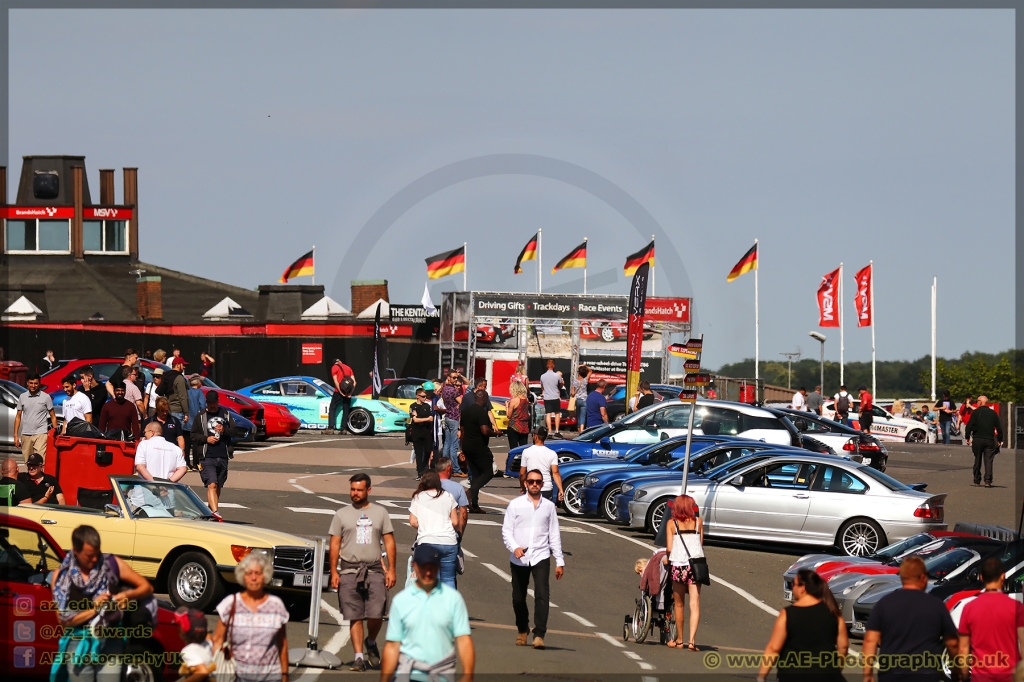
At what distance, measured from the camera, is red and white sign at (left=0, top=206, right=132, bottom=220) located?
232ft

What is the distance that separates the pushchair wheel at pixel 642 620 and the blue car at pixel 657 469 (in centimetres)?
665

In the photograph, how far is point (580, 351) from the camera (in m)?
40.9

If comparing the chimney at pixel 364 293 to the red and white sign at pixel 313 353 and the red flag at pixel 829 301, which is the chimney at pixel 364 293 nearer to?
the red and white sign at pixel 313 353

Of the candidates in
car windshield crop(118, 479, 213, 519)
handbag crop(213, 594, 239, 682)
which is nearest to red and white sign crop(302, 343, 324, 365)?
car windshield crop(118, 479, 213, 519)

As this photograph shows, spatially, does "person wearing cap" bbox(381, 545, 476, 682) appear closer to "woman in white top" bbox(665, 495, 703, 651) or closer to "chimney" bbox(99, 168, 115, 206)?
"woman in white top" bbox(665, 495, 703, 651)

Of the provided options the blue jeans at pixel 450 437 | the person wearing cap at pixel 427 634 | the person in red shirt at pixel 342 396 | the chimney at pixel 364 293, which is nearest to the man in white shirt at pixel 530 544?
the person wearing cap at pixel 427 634

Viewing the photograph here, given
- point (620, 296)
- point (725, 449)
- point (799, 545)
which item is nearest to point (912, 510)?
point (799, 545)

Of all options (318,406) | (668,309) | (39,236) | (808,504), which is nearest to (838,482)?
(808,504)

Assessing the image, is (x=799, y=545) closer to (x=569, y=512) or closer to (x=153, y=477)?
(x=569, y=512)

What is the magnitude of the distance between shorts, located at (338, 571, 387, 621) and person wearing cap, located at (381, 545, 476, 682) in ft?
9.23

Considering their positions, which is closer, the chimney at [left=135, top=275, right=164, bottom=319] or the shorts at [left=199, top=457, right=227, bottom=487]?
the shorts at [left=199, top=457, right=227, bottom=487]

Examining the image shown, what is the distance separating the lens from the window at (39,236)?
7088 cm

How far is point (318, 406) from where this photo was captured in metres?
33.9

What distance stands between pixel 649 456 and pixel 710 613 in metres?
7.76
